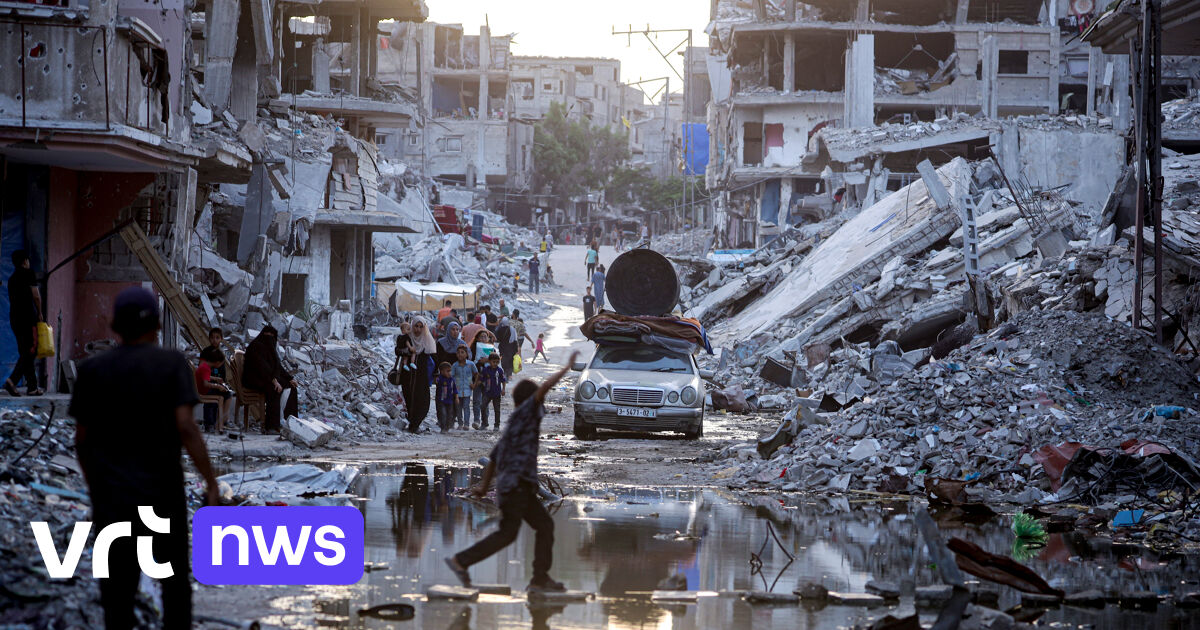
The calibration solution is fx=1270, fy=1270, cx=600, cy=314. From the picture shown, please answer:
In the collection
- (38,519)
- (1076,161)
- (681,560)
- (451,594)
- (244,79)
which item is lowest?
(681,560)

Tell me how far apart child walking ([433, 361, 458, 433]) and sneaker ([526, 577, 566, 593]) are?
11623 mm

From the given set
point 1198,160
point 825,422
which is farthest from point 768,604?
point 1198,160

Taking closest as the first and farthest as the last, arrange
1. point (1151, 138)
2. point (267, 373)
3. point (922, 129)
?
point (267, 373) → point (1151, 138) → point (922, 129)

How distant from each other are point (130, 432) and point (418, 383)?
13453mm

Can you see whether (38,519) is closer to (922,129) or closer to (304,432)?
Result: (304,432)

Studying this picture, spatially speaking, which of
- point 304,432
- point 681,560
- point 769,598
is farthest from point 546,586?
point 304,432

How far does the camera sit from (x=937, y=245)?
29672mm

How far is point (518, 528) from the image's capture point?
7.83m

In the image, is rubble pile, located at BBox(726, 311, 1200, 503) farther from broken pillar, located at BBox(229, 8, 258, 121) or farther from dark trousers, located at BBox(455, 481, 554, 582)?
broken pillar, located at BBox(229, 8, 258, 121)

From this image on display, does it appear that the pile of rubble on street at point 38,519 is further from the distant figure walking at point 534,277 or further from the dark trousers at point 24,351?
the distant figure walking at point 534,277

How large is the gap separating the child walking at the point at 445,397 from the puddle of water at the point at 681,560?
Answer: 6124 millimetres

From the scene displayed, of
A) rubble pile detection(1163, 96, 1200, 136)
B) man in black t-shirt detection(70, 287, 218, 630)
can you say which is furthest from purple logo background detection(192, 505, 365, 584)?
rubble pile detection(1163, 96, 1200, 136)

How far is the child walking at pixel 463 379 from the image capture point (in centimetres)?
1920

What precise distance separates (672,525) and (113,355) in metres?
6.01
